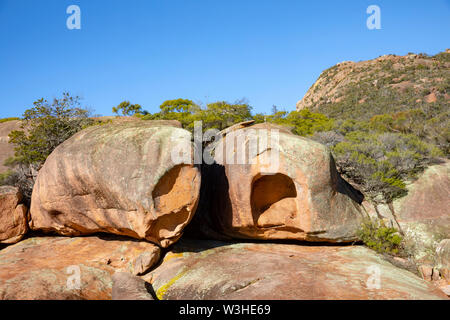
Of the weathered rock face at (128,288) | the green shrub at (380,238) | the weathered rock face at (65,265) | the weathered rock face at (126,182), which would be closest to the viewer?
the weathered rock face at (128,288)

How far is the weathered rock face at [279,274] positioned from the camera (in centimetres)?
534

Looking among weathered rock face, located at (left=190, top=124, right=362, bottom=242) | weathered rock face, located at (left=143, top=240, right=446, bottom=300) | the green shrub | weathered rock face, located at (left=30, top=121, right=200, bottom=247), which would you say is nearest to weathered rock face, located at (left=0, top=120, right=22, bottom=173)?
weathered rock face, located at (left=30, top=121, right=200, bottom=247)

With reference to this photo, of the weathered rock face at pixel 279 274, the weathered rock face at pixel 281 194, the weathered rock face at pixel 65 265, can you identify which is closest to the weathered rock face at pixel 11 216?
the weathered rock face at pixel 65 265

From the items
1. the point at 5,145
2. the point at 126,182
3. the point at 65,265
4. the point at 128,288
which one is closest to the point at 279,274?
the point at 128,288

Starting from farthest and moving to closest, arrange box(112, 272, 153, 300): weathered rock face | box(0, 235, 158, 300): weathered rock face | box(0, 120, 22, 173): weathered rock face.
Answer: box(0, 120, 22, 173): weathered rock face → box(0, 235, 158, 300): weathered rock face → box(112, 272, 153, 300): weathered rock face

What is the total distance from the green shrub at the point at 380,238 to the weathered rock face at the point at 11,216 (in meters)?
8.85

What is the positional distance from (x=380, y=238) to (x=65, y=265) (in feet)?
24.3

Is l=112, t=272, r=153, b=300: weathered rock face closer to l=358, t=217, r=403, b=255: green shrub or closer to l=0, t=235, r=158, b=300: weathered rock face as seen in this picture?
l=0, t=235, r=158, b=300: weathered rock face

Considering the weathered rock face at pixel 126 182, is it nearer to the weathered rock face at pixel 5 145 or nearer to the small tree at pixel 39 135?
the small tree at pixel 39 135

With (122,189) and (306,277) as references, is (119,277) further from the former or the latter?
(306,277)

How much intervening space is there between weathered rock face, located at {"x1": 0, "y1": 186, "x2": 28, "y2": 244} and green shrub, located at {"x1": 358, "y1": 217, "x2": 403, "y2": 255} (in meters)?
8.85

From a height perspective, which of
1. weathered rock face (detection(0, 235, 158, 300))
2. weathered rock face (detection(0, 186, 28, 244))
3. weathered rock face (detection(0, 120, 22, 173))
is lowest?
weathered rock face (detection(0, 235, 158, 300))

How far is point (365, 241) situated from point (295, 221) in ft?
5.75

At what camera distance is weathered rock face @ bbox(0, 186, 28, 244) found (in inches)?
340
